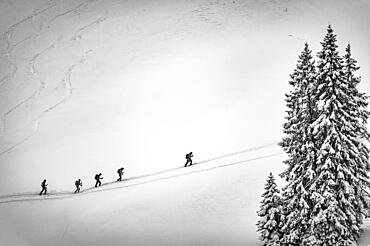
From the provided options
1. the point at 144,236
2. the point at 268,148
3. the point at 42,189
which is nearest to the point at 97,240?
the point at 144,236

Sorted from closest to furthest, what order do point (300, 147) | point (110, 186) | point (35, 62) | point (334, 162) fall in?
point (334, 162) → point (300, 147) → point (110, 186) → point (35, 62)

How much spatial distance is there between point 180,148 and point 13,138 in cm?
1230

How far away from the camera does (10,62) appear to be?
4681cm

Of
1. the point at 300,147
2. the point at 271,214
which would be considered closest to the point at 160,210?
the point at 271,214

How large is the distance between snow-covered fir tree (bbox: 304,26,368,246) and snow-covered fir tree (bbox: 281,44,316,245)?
0.28m

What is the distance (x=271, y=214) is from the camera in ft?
59.8

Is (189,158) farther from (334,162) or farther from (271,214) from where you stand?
(334,162)

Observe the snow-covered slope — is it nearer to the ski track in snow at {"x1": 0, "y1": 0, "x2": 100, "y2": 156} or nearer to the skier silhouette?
the skier silhouette

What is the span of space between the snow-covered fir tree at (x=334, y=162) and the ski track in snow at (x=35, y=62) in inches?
975

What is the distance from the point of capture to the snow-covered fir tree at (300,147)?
16.9 meters

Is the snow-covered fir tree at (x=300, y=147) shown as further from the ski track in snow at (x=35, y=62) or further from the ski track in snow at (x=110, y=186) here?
the ski track in snow at (x=35, y=62)

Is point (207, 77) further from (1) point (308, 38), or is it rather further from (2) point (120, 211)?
(2) point (120, 211)

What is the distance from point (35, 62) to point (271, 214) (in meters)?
33.0

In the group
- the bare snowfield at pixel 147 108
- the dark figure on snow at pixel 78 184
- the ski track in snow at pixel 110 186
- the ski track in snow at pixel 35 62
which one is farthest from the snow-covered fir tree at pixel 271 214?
the ski track in snow at pixel 35 62
